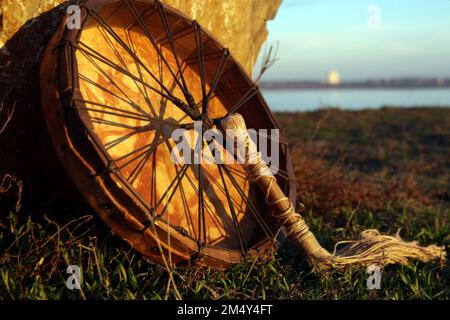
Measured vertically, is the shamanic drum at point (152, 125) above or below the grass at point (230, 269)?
above

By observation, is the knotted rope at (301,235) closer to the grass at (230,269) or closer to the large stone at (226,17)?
the grass at (230,269)

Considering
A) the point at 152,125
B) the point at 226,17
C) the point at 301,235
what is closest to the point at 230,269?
the point at 301,235

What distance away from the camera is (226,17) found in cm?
390

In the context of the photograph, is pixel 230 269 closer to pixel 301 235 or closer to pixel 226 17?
pixel 301 235

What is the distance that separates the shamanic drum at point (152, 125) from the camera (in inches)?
84.5

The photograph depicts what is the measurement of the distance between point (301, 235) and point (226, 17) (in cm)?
179

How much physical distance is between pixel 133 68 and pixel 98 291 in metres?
1.10

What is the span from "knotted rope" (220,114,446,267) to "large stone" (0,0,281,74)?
1.06 m

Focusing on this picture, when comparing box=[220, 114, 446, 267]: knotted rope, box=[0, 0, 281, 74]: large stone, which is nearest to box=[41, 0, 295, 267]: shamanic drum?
box=[220, 114, 446, 267]: knotted rope

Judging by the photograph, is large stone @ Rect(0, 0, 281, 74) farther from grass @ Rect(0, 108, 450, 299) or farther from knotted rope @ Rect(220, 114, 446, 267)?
knotted rope @ Rect(220, 114, 446, 267)

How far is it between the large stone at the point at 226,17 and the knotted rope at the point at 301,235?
1.06 m

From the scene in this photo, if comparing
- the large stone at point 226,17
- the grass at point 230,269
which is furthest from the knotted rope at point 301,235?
the large stone at point 226,17

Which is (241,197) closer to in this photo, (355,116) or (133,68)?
(133,68)

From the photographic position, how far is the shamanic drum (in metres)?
2.15
